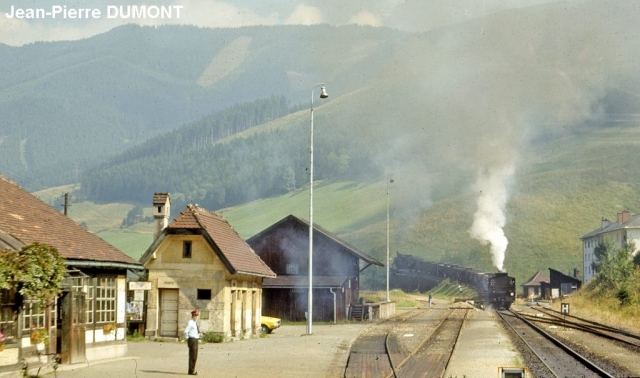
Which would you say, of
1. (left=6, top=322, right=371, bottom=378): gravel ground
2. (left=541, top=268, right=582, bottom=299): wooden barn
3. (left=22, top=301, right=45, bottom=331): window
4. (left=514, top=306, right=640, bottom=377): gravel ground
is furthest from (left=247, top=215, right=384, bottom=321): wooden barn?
(left=541, top=268, right=582, bottom=299): wooden barn

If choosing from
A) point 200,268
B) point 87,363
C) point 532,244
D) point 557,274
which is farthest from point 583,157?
point 87,363

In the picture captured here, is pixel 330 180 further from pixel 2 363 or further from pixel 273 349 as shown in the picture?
pixel 2 363

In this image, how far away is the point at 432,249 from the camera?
140000 mm

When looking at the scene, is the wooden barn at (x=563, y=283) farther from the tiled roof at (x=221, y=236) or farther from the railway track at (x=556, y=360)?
the tiled roof at (x=221, y=236)

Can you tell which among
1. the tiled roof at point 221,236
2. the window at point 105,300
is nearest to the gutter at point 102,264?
the window at point 105,300

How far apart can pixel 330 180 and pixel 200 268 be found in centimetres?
15243

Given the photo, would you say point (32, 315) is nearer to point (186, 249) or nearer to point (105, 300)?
point (105, 300)

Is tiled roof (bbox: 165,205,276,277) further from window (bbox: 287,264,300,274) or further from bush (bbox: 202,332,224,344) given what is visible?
window (bbox: 287,264,300,274)

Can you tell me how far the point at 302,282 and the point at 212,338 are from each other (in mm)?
24699

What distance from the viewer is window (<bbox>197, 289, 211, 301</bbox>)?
130 feet

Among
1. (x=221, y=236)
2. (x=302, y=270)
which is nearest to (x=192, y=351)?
(x=221, y=236)

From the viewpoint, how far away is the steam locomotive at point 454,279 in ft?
266

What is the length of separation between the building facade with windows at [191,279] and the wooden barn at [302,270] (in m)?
21.9

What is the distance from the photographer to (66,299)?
25594 millimetres
